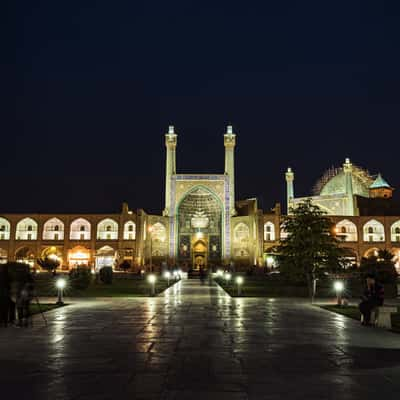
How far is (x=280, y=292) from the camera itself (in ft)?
68.9

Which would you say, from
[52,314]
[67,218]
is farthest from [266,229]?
[52,314]

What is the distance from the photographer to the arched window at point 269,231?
54.5 metres

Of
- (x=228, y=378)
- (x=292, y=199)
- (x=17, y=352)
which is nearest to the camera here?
(x=228, y=378)

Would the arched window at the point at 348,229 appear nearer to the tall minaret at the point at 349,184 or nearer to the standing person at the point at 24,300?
the tall minaret at the point at 349,184

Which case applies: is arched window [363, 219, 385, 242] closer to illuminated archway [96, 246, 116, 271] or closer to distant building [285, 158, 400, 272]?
distant building [285, 158, 400, 272]

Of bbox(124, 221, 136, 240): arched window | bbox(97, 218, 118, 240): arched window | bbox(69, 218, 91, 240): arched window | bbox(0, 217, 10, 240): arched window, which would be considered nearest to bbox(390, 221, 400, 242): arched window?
bbox(124, 221, 136, 240): arched window

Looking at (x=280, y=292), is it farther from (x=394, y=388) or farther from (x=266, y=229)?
(x=266, y=229)

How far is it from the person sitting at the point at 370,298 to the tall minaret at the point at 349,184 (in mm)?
51243

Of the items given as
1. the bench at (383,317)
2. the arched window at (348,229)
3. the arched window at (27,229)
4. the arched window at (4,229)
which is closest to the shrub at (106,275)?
the bench at (383,317)

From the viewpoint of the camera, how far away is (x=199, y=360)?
584 cm

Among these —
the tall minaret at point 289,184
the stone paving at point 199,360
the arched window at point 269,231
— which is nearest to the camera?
the stone paving at point 199,360

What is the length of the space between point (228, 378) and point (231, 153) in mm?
55596

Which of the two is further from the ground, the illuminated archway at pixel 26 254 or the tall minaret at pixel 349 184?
the tall minaret at pixel 349 184

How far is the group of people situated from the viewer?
30.0ft
